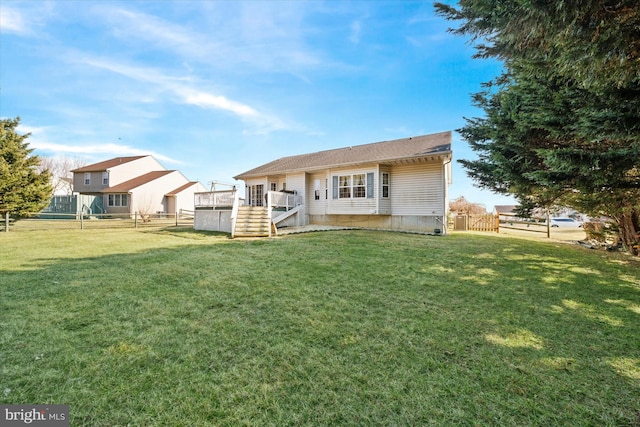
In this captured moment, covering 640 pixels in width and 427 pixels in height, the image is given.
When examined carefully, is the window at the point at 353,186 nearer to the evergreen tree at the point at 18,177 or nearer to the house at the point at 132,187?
the evergreen tree at the point at 18,177

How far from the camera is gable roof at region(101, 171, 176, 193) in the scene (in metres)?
30.3

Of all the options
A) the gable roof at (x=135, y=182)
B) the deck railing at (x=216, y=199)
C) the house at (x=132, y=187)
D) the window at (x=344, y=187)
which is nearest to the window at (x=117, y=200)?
the house at (x=132, y=187)

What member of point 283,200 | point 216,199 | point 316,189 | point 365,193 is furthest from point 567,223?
point 216,199

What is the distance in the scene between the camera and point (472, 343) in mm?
3273

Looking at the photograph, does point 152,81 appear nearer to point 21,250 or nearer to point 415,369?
point 21,250

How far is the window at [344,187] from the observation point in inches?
610

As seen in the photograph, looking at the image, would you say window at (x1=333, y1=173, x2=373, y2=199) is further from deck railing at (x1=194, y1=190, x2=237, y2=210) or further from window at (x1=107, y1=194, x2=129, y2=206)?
window at (x1=107, y1=194, x2=129, y2=206)

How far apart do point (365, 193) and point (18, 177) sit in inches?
752

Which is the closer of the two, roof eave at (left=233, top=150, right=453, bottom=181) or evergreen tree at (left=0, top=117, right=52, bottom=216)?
roof eave at (left=233, top=150, right=453, bottom=181)

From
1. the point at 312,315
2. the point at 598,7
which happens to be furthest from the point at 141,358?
the point at 598,7

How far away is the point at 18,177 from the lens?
14602mm

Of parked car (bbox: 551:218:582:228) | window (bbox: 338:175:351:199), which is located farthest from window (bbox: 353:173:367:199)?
parked car (bbox: 551:218:582:228)

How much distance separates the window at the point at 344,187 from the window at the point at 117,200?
2718 centimetres

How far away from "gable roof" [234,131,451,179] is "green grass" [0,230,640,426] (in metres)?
8.34
